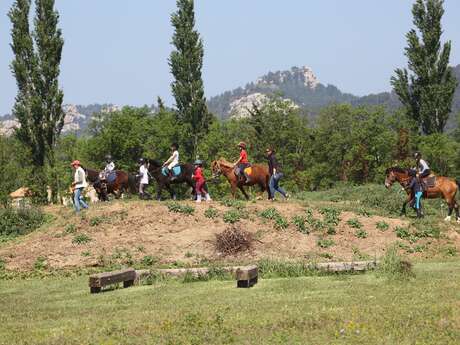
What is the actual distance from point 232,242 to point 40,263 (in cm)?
665

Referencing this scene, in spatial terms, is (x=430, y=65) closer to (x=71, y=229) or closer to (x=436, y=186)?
(x=436, y=186)

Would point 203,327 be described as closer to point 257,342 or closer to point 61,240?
point 257,342

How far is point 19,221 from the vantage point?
3472 cm

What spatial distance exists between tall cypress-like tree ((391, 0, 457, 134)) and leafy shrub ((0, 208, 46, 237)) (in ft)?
115

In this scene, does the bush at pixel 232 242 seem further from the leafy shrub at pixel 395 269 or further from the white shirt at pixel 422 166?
the white shirt at pixel 422 166

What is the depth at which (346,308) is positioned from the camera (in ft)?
40.6

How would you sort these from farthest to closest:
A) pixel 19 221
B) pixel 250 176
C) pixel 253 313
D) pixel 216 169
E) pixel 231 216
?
pixel 19 221 → pixel 216 169 → pixel 250 176 → pixel 231 216 → pixel 253 313

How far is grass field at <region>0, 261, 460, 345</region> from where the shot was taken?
1073 cm

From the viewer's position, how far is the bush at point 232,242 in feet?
78.1

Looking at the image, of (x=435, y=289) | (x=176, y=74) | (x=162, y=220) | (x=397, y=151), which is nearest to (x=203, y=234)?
(x=162, y=220)

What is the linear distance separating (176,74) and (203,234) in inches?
1442

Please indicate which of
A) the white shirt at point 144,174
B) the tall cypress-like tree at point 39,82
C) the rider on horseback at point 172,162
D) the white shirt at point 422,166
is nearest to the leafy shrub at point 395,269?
the white shirt at point 422,166

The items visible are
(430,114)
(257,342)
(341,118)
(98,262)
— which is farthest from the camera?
(341,118)

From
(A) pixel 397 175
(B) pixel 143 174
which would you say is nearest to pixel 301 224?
(A) pixel 397 175
